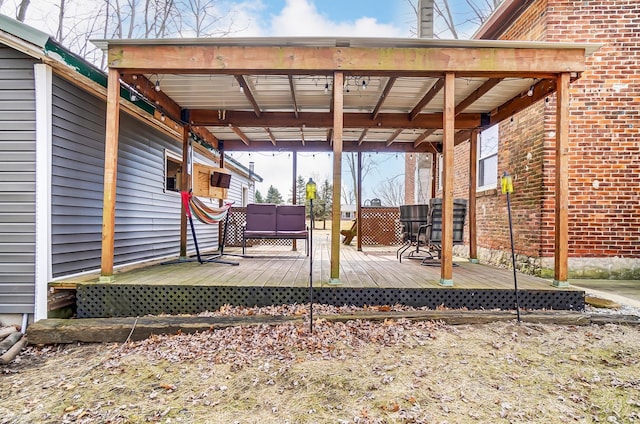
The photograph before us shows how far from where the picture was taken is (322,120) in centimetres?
559

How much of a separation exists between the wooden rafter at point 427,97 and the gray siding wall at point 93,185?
404cm

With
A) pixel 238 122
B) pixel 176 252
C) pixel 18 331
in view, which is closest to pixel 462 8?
pixel 238 122

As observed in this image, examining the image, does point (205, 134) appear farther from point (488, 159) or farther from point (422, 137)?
point (488, 159)

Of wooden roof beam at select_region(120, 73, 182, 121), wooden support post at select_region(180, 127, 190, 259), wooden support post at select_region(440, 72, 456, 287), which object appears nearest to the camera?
wooden support post at select_region(440, 72, 456, 287)

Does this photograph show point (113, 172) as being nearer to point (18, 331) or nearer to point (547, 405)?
point (18, 331)

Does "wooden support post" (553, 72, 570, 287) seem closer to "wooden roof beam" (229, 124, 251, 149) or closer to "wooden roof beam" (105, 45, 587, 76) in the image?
"wooden roof beam" (105, 45, 587, 76)

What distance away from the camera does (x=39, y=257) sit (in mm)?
3191

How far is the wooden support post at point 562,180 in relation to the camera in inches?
134

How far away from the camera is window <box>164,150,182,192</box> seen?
19.5 feet

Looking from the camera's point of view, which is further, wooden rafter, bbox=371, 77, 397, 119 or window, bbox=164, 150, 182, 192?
window, bbox=164, 150, 182, 192

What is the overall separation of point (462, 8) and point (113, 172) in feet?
39.7

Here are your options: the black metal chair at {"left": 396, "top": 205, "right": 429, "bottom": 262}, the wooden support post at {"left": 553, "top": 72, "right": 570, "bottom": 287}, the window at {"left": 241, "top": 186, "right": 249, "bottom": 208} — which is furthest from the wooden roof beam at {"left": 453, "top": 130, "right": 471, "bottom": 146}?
the window at {"left": 241, "top": 186, "right": 249, "bottom": 208}

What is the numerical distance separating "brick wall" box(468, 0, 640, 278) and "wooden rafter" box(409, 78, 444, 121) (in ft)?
5.50

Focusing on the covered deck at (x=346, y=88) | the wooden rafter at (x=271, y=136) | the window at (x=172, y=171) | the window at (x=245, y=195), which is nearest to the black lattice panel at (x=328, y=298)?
the covered deck at (x=346, y=88)
